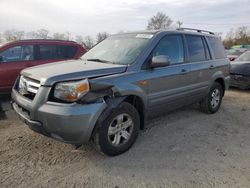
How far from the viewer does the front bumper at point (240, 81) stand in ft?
27.8

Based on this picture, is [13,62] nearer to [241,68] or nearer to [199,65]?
[199,65]

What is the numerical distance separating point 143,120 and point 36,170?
171 cm

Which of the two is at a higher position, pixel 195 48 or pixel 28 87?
pixel 195 48

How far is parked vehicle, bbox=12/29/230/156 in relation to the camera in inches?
Answer: 125

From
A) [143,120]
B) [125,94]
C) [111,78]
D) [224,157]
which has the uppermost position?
[111,78]

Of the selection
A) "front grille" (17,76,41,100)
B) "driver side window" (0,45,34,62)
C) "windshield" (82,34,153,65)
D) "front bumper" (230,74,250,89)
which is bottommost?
"front bumper" (230,74,250,89)

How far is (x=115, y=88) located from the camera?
3471 mm

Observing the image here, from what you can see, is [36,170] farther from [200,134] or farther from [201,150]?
[200,134]

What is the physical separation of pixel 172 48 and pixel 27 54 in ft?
14.0

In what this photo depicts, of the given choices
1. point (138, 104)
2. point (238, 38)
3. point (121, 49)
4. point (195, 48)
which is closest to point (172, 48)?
point (195, 48)

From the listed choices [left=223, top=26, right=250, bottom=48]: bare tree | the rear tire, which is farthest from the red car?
[left=223, top=26, right=250, bottom=48]: bare tree

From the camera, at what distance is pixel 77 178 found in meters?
3.12

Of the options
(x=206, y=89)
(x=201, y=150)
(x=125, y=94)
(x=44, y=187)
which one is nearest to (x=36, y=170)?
(x=44, y=187)

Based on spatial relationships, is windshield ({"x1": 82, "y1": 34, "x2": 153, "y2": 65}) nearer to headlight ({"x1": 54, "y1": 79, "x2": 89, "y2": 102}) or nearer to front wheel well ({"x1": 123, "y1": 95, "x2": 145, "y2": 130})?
front wheel well ({"x1": 123, "y1": 95, "x2": 145, "y2": 130})
